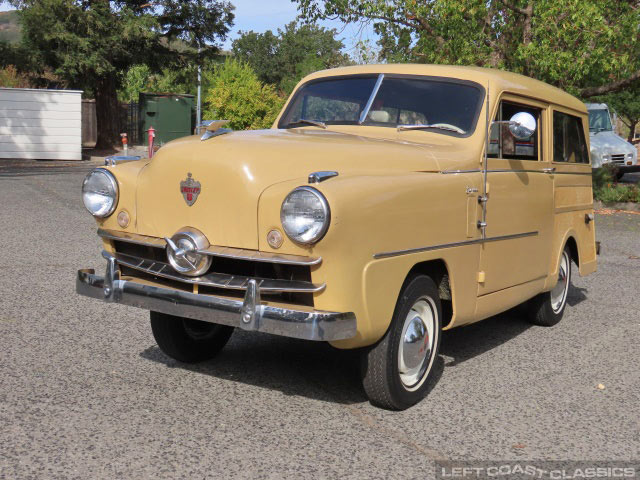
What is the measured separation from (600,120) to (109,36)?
17411 millimetres

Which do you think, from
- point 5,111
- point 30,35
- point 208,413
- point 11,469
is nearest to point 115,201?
point 208,413

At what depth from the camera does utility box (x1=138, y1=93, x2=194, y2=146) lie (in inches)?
1351

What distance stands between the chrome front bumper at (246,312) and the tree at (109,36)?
26.7 meters

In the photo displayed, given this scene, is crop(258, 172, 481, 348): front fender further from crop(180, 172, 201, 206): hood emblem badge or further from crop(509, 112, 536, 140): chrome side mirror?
crop(509, 112, 536, 140): chrome side mirror

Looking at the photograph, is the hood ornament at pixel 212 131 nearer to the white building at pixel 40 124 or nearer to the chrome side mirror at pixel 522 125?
the chrome side mirror at pixel 522 125

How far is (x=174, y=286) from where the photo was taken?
14.0ft

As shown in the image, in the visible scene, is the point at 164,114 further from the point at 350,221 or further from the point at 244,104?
the point at 350,221

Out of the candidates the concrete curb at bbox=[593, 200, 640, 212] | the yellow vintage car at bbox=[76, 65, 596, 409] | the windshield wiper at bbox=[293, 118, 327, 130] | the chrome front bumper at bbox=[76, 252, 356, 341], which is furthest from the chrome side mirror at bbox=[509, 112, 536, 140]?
the concrete curb at bbox=[593, 200, 640, 212]

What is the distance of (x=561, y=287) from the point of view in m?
→ 6.72

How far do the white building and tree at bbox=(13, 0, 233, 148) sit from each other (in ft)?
6.29

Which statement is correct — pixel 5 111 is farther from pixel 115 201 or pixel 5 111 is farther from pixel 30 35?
pixel 115 201

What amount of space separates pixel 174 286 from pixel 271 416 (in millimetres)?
845

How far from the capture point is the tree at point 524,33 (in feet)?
49.6

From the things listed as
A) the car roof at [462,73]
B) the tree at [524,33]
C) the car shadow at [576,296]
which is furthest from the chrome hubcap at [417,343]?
the tree at [524,33]
